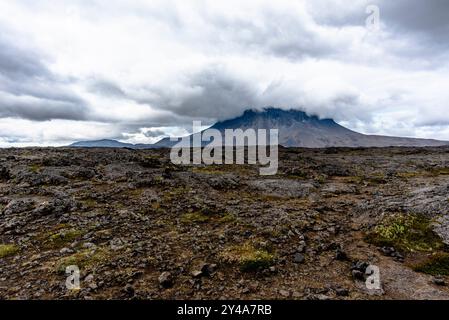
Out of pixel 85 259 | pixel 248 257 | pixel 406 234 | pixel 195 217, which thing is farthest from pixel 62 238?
pixel 406 234

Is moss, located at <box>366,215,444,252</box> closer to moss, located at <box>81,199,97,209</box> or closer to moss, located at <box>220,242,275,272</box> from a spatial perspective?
moss, located at <box>220,242,275,272</box>

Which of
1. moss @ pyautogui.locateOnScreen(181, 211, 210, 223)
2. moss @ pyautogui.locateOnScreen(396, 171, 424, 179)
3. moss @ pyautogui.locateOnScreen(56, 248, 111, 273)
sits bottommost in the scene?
moss @ pyautogui.locateOnScreen(56, 248, 111, 273)

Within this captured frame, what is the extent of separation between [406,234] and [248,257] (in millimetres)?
10923

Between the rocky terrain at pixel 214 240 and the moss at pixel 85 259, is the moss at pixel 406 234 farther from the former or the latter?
the moss at pixel 85 259

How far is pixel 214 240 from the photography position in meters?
20.1

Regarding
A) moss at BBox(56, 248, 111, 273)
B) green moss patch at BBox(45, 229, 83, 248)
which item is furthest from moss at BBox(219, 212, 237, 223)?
green moss patch at BBox(45, 229, 83, 248)

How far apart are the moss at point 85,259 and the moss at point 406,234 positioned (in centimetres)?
1622

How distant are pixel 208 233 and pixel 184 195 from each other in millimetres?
11644

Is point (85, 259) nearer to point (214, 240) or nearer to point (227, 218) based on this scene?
point (214, 240)

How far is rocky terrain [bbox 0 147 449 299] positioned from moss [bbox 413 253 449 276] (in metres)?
0.08

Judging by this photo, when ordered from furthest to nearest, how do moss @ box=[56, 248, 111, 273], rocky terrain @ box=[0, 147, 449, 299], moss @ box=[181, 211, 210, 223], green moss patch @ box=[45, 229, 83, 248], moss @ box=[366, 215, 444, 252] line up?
moss @ box=[181, 211, 210, 223]
green moss patch @ box=[45, 229, 83, 248]
moss @ box=[366, 215, 444, 252]
moss @ box=[56, 248, 111, 273]
rocky terrain @ box=[0, 147, 449, 299]

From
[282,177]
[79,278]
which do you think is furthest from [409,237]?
[282,177]

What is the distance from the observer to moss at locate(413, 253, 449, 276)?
1633 centimetres
